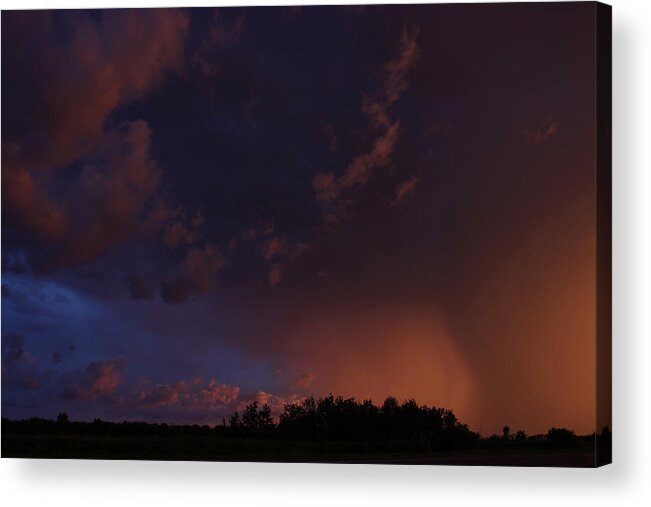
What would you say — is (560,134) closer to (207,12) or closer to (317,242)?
(317,242)

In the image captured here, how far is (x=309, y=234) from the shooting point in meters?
8.76

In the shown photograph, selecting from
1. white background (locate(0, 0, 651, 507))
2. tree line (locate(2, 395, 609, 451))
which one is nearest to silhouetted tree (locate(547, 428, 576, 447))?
tree line (locate(2, 395, 609, 451))

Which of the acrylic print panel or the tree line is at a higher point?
the acrylic print panel

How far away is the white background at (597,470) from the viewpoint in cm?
849

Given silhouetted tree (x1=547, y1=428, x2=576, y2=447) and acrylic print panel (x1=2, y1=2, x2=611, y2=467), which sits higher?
acrylic print panel (x1=2, y1=2, x2=611, y2=467)

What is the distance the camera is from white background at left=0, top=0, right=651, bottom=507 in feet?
27.9

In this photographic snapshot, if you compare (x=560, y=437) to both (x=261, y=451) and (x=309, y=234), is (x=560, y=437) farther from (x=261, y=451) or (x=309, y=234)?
(x=309, y=234)

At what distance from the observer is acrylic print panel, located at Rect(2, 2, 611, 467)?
850 cm

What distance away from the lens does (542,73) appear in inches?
335

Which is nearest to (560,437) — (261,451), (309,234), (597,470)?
(597,470)

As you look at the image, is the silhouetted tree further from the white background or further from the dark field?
the white background

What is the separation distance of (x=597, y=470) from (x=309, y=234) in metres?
2.05

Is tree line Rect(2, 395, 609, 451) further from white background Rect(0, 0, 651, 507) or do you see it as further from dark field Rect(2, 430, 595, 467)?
white background Rect(0, 0, 651, 507)

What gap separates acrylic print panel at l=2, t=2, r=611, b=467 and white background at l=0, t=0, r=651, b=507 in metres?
0.11
